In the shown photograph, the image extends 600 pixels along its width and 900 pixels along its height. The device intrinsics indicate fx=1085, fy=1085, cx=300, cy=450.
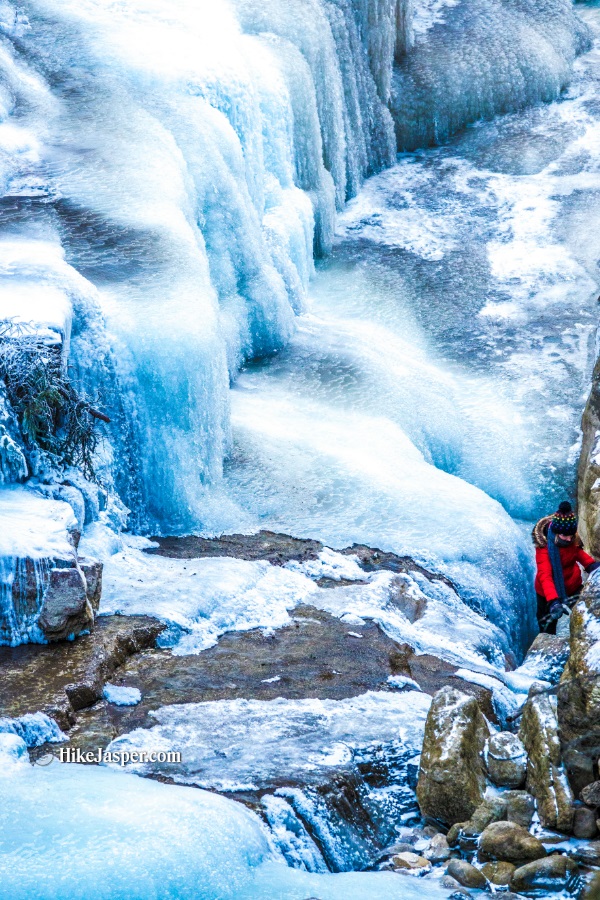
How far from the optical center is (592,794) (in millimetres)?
4277

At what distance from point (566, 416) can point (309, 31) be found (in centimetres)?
577

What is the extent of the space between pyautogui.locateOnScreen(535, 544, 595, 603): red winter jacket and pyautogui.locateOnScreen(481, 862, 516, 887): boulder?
2479 mm

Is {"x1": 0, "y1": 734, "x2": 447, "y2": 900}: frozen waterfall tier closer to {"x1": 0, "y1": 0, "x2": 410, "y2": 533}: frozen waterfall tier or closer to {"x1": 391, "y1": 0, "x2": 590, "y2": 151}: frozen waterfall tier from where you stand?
{"x1": 0, "y1": 0, "x2": 410, "y2": 533}: frozen waterfall tier

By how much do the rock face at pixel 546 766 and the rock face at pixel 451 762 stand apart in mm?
223

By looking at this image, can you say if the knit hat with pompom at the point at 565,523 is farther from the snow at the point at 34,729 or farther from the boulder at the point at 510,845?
the snow at the point at 34,729

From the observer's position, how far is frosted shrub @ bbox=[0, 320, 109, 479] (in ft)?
19.4

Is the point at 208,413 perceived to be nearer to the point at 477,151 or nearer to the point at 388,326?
the point at 388,326

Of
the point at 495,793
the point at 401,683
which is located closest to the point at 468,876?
the point at 495,793

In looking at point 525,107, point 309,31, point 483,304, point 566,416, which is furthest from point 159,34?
point 525,107

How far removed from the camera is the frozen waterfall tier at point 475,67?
15867mm

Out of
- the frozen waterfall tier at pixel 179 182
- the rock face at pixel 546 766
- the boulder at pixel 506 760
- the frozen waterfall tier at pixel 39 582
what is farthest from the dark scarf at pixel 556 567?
the frozen waterfall tier at pixel 39 582

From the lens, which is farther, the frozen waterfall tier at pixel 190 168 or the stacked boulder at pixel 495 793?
the frozen waterfall tier at pixel 190 168

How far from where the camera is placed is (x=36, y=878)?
3514 millimetres

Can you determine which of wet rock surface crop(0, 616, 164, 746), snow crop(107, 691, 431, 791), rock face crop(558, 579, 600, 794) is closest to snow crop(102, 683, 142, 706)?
wet rock surface crop(0, 616, 164, 746)
